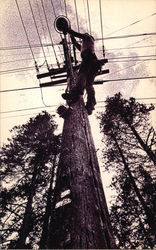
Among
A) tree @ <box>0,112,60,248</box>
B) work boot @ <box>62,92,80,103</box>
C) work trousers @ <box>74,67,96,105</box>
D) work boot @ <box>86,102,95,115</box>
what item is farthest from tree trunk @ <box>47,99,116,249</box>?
tree @ <box>0,112,60,248</box>

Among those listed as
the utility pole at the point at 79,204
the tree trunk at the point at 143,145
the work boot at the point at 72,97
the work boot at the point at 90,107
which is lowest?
the utility pole at the point at 79,204

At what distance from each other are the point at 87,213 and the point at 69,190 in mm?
198

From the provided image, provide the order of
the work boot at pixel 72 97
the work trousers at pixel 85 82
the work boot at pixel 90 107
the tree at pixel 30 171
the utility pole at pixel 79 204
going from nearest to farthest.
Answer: the utility pole at pixel 79 204, the work boot at pixel 72 97, the work trousers at pixel 85 82, the work boot at pixel 90 107, the tree at pixel 30 171

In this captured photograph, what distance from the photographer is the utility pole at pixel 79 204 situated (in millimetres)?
933

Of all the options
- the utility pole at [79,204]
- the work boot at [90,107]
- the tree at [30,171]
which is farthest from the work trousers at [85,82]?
Result: the tree at [30,171]

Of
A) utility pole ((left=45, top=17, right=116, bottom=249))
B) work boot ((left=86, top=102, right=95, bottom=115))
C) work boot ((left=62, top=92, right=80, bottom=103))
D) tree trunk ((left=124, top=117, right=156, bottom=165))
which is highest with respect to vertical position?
tree trunk ((left=124, top=117, right=156, bottom=165))

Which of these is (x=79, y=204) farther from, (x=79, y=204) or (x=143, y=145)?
(x=143, y=145)

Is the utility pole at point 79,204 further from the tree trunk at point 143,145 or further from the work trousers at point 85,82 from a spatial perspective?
the tree trunk at point 143,145

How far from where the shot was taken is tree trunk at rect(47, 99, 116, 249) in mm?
933

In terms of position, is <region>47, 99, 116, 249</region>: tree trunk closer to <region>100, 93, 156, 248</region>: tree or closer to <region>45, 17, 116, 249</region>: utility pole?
<region>45, 17, 116, 249</region>: utility pole

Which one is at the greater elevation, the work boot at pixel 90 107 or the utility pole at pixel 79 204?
the work boot at pixel 90 107

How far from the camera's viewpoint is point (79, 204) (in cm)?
109

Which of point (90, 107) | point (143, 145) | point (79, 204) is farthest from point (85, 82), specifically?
point (143, 145)

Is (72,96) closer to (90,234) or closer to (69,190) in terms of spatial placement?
(69,190)
